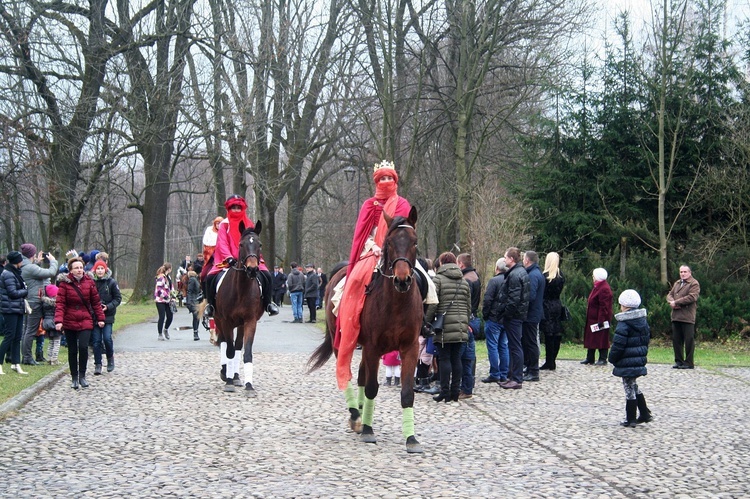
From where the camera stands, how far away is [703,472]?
8.05 meters

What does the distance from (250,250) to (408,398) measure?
15.8 feet

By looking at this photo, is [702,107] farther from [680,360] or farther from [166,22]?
[166,22]

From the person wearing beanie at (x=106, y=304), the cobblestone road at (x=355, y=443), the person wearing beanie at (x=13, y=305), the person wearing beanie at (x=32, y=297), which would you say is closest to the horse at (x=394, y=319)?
the cobblestone road at (x=355, y=443)

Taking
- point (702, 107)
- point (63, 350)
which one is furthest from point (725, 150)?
point (63, 350)

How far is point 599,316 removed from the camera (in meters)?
17.0

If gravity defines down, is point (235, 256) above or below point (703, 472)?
above

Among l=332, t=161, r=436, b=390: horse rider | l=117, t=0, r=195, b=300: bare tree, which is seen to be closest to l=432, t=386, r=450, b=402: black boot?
l=332, t=161, r=436, b=390: horse rider

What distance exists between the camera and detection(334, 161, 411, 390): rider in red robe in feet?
30.6

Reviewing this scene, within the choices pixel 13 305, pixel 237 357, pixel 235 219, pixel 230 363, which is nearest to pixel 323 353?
pixel 230 363

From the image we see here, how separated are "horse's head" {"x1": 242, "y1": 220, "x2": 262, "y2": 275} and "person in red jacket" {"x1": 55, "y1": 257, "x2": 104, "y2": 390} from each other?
2.37 metres

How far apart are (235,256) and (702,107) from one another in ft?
55.8

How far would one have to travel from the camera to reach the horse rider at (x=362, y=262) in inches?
367

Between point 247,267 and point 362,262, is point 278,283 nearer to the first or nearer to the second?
point 247,267

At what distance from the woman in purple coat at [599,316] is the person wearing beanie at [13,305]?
1013 cm
